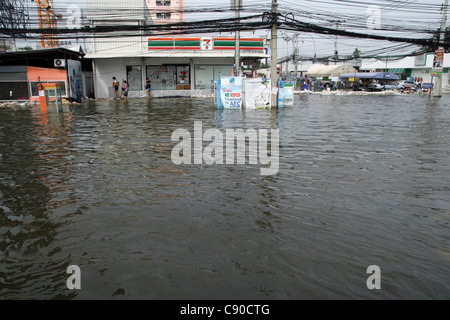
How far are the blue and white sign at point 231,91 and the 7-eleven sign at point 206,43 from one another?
13300 mm

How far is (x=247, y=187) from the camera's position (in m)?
6.90

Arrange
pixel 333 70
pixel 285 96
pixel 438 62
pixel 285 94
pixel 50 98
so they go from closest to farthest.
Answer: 1. pixel 50 98
2. pixel 285 94
3. pixel 285 96
4. pixel 438 62
5. pixel 333 70

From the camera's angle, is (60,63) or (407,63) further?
(407,63)

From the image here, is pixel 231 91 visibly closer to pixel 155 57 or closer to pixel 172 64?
pixel 155 57

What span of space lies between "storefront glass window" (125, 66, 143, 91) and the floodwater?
91.4 ft

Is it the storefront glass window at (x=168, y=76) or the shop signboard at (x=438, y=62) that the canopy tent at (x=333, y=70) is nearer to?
the shop signboard at (x=438, y=62)

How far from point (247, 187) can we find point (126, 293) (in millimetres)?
3638

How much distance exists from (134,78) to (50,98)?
14.8m

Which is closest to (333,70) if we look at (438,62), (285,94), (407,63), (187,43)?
(407,63)

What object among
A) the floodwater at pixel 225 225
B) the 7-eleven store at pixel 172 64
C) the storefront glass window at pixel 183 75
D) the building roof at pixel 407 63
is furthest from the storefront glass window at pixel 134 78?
the building roof at pixel 407 63

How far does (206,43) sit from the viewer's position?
33.5m

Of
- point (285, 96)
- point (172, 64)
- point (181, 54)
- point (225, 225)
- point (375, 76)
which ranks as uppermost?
point (181, 54)

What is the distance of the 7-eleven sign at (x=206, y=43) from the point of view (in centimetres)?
3315
